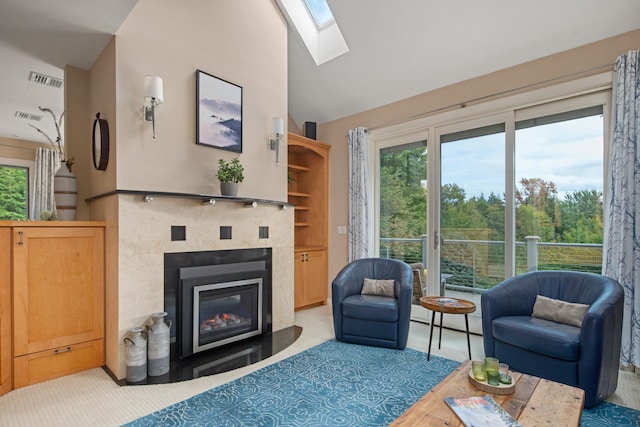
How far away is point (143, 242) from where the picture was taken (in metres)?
2.75

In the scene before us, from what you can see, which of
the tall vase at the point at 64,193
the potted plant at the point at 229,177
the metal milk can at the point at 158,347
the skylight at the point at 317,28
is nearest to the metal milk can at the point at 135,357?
the metal milk can at the point at 158,347

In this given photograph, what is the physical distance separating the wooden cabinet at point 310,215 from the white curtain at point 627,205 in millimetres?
3365

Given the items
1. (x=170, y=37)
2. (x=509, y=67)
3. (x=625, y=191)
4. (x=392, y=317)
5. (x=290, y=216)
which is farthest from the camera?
(x=290, y=216)

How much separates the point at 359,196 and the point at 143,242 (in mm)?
2849

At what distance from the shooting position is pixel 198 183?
3.19 metres

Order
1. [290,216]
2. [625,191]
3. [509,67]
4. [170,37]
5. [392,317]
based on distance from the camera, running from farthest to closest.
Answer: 1. [290,216]
2. [509,67]
3. [392,317]
4. [170,37]
5. [625,191]

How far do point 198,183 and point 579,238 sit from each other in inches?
147

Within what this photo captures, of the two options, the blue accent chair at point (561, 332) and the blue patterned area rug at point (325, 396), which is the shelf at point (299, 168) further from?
the blue accent chair at point (561, 332)

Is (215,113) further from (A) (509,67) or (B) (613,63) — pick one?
(B) (613,63)

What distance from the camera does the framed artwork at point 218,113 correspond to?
3.19 m

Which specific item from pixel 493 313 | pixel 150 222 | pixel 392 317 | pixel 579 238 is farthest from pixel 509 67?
pixel 150 222

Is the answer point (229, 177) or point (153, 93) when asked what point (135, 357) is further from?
point (153, 93)

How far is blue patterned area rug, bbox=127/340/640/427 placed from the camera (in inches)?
81.2

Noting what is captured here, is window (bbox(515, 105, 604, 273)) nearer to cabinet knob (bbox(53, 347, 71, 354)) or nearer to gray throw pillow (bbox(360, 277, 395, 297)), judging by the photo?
gray throw pillow (bbox(360, 277, 395, 297))
